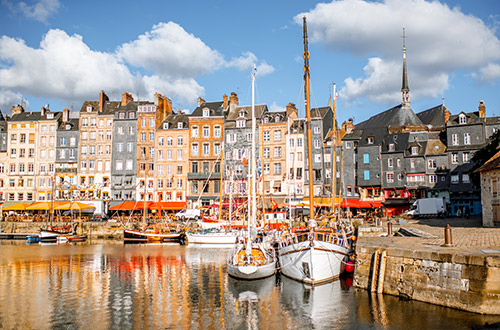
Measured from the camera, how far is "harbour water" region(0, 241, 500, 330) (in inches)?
691

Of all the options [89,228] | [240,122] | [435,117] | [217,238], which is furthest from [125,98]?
[435,117]

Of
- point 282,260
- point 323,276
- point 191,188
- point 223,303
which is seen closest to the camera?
point 223,303

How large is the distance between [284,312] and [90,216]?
187ft

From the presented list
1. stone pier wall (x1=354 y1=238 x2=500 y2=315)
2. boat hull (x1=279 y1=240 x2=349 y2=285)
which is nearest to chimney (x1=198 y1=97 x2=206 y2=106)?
boat hull (x1=279 y1=240 x2=349 y2=285)

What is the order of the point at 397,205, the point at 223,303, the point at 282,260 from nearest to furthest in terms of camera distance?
the point at 223,303 < the point at 282,260 < the point at 397,205

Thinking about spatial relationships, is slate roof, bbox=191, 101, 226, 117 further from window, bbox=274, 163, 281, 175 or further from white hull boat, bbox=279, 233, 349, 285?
white hull boat, bbox=279, 233, 349, 285

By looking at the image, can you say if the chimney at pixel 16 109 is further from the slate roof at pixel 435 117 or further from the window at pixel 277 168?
the slate roof at pixel 435 117

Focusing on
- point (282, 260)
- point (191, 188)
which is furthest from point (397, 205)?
point (282, 260)

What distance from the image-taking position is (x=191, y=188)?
69.3 m

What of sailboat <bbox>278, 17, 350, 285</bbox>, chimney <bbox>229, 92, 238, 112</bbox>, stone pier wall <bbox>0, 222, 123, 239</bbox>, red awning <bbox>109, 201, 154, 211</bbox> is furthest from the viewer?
chimney <bbox>229, 92, 238, 112</bbox>

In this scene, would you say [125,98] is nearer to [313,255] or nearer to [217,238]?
[217,238]

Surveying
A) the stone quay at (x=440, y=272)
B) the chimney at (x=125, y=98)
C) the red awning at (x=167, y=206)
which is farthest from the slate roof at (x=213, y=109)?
the stone quay at (x=440, y=272)

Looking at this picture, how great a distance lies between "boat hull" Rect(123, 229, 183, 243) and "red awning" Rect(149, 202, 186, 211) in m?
10.7

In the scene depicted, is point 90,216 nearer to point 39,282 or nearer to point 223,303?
point 39,282
